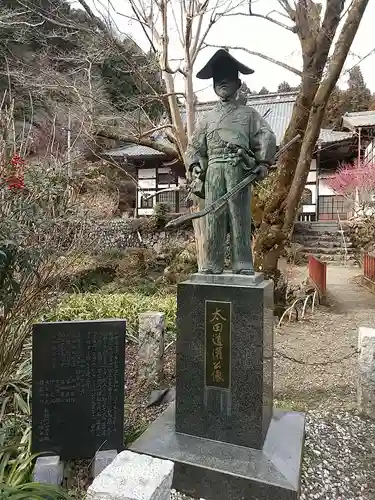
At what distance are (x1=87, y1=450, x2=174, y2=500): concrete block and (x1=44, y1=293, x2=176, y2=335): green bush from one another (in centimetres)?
400

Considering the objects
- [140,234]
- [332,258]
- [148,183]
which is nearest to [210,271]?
[140,234]

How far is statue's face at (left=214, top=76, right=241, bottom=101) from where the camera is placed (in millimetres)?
2920

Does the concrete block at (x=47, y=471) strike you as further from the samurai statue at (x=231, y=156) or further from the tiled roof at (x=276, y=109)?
the tiled roof at (x=276, y=109)

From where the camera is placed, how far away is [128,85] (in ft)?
64.1

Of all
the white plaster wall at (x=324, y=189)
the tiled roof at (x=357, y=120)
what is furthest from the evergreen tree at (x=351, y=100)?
the white plaster wall at (x=324, y=189)

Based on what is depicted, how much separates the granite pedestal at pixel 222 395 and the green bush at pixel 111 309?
3075mm

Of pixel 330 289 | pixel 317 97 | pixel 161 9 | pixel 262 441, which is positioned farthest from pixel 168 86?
pixel 262 441

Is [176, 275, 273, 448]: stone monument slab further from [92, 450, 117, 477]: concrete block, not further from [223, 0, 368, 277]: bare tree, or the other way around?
[223, 0, 368, 277]: bare tree

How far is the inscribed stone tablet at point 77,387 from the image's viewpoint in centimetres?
266

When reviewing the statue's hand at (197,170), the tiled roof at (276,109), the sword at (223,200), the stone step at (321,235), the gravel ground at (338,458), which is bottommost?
the gravel ground at (338,458)

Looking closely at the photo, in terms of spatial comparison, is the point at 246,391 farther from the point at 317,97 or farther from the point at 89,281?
the point at 89,281

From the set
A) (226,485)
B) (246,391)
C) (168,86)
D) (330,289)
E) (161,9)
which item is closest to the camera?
(226,485)

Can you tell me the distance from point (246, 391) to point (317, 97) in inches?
217

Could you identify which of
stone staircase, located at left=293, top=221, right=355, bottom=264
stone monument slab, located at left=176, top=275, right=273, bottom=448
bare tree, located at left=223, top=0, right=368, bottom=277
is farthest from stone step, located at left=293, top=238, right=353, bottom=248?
stone monument slab, located at left=176, top=275, right=273, bottom=448
